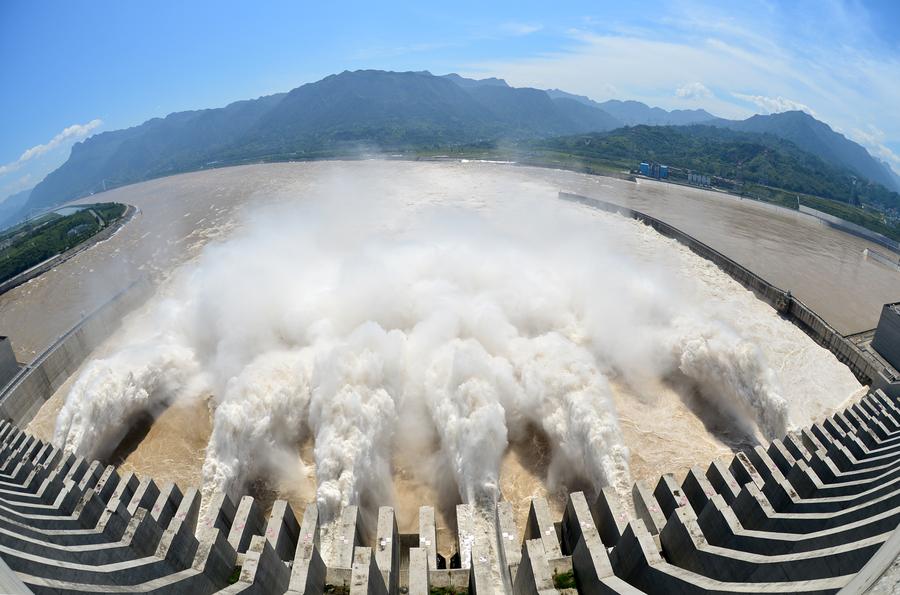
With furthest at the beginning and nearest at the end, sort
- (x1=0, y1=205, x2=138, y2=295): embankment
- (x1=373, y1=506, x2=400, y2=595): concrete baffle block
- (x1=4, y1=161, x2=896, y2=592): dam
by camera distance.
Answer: (x1=0, y1=205, x2=138, y2=295): embankment
(x1=373, y1=506, x2=400, y2=595): concrete baffle block
(x1=4, y1=161, x2=896, y2=592): dam

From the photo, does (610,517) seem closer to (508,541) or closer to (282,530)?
(508,541)

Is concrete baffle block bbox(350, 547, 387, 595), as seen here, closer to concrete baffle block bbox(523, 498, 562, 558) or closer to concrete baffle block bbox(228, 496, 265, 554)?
concrete baffle block bbox(523, 498, 562, 558)

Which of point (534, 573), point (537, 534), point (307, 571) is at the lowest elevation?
point (537, 534)

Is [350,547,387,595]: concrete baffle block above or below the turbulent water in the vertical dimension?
above

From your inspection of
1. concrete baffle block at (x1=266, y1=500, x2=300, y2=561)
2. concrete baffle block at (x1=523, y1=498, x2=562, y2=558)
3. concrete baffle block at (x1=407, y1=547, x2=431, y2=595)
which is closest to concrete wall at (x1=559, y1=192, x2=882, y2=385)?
concrete baffle block at (x1=523, y1=498, x2=562, y2=558)

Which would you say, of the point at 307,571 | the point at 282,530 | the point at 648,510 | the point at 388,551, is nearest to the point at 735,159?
the point at 648,510

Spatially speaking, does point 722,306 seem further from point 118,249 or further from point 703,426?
point 118,249

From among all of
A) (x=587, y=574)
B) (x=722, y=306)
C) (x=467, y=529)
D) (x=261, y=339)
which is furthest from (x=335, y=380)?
(x=722, y=306)
